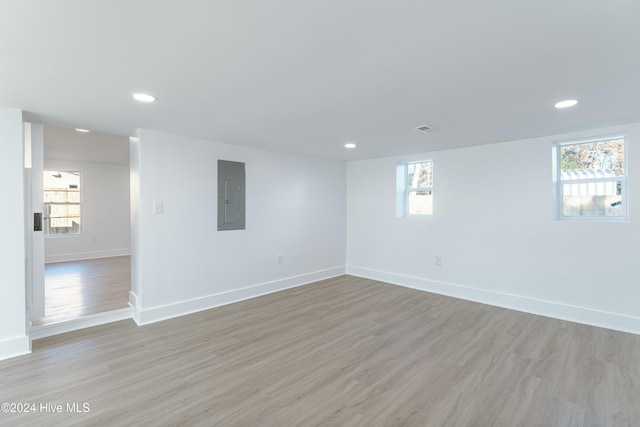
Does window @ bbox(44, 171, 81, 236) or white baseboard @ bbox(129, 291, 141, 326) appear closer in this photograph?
white baseboard @ bbox(129, 291, 141, 326)

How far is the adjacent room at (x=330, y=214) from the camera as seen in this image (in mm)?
1542

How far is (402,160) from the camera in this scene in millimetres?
5020

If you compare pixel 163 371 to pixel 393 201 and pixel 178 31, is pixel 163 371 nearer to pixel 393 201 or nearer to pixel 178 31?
pixel 178 31

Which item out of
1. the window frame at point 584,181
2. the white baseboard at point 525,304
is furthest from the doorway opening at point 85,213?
the window frame at point 584,181

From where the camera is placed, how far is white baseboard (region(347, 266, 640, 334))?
10.5 ft

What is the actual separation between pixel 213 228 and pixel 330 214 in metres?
2.28

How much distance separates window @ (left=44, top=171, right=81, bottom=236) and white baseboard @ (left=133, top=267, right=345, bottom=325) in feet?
17.0

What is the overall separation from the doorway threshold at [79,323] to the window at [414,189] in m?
4.21

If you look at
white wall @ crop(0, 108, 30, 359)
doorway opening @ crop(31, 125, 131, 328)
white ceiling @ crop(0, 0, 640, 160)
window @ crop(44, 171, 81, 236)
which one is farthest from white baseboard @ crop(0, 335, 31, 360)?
window @ crop(44, 171, 81, 236)

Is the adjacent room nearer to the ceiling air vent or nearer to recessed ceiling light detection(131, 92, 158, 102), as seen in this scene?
recessed ceiling light detection(131, 92, 158, 102)

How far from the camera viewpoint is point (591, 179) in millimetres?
3473

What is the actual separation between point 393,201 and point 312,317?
8.32ft

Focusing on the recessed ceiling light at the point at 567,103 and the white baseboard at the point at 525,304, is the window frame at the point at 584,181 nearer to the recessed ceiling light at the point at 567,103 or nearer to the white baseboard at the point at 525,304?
the white baseboard at the point at 525,304

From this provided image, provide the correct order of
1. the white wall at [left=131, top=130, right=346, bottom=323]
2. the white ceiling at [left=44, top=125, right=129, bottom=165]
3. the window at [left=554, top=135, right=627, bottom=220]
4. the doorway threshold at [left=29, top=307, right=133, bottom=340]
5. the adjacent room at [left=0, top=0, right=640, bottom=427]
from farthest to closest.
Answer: the white ceiling at [left=44, top=125, right=129, bottom=165] → the white wall at [left=131, top=130, right=346, bottom=323] → the window at [left=554, top=135, right=627, bottom=220] → the doorway threshold at [left=29, top=307, right=133, bottom=340] → the adjacent room at [left=0, top=0, right=640, bottom=427]
